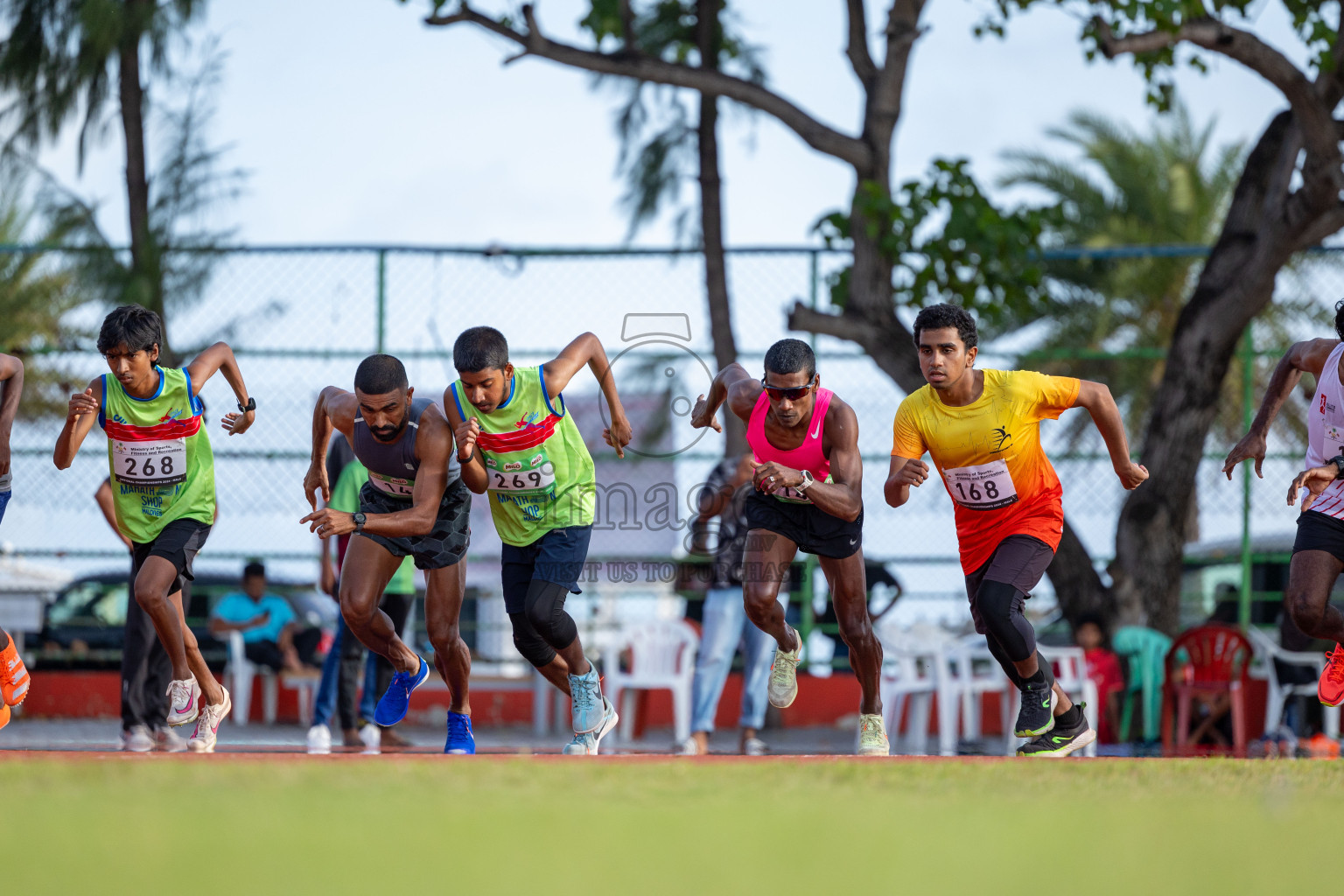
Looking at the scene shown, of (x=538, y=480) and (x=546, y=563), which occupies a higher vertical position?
(x=538, y=480)

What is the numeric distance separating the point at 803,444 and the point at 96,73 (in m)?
8.14

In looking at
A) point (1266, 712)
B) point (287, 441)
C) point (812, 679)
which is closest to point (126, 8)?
point (287, 441)

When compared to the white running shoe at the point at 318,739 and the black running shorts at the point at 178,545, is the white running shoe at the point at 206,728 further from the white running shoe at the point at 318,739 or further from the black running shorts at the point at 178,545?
the white running shoe at the point at 318,739

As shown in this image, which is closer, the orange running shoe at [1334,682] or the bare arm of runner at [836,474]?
the bare arm of runner at [836,474]

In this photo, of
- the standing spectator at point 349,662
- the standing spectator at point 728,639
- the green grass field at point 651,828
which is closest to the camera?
the green grass field at point 651,828

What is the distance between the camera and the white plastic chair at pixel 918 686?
10477mm

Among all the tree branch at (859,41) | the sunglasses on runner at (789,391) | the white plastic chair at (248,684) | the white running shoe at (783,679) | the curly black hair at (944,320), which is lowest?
the white plastic chair at (248,684)

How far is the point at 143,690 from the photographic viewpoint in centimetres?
856

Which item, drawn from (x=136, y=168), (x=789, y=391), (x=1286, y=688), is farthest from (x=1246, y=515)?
(x=136, y=168)

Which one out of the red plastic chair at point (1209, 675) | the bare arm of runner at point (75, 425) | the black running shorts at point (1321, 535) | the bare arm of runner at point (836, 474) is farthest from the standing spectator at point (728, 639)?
the bare arm of runner at point (75, 425)

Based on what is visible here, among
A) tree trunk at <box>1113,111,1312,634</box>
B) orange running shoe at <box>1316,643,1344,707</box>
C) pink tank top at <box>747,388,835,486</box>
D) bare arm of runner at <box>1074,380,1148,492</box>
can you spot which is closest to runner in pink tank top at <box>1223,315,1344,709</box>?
orange running shoe at <box>1316,643,1344,707</box>

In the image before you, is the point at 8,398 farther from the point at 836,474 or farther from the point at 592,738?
the point at 836,474

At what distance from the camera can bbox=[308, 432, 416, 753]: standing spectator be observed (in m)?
8.97

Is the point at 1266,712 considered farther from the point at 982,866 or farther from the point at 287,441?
the point at 982,866
